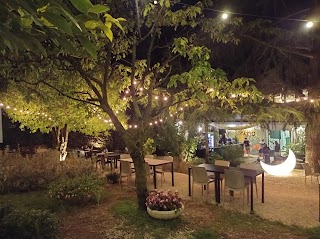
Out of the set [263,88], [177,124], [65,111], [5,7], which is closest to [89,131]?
[65,111]

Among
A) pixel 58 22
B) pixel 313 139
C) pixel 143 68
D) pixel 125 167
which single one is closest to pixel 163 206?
pixel 143 68

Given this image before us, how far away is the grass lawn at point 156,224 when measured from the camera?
4918 mm

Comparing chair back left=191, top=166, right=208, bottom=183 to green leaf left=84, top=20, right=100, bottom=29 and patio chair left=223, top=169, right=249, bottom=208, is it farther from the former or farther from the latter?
green leaf left=84, top=20, right=100, bottom=29

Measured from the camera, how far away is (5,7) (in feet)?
3.45

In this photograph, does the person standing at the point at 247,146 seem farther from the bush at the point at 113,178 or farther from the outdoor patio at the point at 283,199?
the bush at the point at 113,178

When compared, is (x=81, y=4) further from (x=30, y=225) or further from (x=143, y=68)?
(x=143, y=68)

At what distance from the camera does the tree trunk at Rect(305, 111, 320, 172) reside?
10405mm

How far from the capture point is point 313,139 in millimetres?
10711

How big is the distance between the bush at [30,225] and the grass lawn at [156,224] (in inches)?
39.2

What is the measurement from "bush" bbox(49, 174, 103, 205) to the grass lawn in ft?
0.59

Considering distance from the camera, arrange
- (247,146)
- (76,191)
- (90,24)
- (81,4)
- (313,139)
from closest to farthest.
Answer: (81,4), (90,24), (76,191), (313,139), (247,146)

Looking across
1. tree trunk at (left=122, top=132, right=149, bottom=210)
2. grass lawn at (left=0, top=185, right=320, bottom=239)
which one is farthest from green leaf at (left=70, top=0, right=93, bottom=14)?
tree trunk at (left=122, top=132, right=149, bottom=210)

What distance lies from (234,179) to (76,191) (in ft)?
11.8

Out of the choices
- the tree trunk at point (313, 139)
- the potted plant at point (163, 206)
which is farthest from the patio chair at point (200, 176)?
the tree trunk at point (313, 139)
